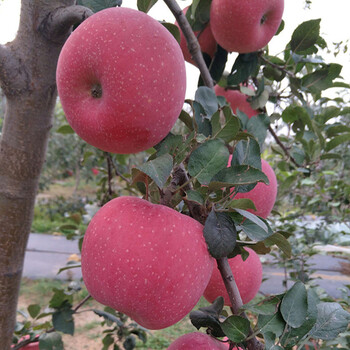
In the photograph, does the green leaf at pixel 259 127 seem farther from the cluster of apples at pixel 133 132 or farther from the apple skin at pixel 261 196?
the cluster of apples at pixel 133 132

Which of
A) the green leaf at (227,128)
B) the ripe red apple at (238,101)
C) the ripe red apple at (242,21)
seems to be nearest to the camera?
the green leaf at (227,128)

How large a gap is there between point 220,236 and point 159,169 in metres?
0.13

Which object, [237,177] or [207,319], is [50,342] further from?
[237,177]

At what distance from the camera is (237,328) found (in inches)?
18.6

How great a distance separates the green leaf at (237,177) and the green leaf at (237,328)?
18 centimetres

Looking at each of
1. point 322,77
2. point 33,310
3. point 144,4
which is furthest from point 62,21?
point 33,310

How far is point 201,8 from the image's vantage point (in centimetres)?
97

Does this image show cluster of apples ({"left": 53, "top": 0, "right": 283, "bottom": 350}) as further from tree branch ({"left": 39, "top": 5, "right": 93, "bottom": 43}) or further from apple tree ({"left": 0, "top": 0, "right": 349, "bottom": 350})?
tree branch ({"left": 39, "top": 5, "right": 93, "bottom": 43})

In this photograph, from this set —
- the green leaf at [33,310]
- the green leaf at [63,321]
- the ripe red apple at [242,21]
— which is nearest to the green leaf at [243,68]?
the ripe red apple at [242,21]

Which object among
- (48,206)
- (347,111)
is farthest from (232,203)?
(48,206)

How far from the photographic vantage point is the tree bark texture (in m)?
0.64

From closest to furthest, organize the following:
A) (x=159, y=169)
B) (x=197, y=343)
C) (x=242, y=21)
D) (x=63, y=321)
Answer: (x=159, y=169) < (x=197, y=343) < (x=242, y=21) < (x=63, y=321)

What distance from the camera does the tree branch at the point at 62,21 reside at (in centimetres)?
57

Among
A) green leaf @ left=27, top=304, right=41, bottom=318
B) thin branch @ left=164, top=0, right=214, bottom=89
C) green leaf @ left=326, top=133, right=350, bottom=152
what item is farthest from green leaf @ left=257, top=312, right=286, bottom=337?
green leaf @ left=27, top=304, right=41, bottom=318
